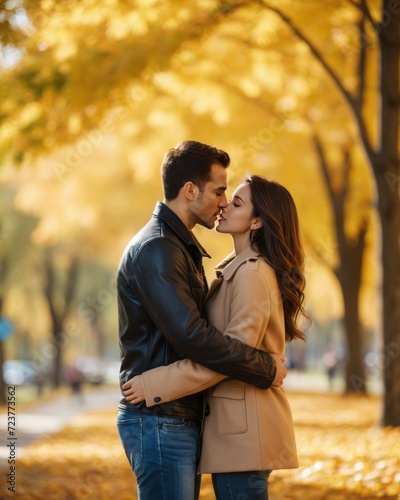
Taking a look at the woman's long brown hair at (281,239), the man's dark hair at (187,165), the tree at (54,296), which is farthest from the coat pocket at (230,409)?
the tree at (54,296)

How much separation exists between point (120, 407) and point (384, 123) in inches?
285

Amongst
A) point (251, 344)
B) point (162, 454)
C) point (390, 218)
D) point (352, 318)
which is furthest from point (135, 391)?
point (352, 318)

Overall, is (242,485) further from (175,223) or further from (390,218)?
(390,218)

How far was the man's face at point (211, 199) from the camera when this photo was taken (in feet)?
12.9

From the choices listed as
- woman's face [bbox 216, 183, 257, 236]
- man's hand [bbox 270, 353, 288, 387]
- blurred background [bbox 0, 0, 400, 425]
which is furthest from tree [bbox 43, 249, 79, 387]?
man's hand [bbox 270, 353, 288, 387]

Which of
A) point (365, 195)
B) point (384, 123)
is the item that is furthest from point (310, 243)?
point (384, 123)

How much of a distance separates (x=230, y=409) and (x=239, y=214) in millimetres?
950

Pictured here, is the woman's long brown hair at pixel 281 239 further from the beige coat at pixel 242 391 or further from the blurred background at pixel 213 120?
the blurred background at pixel 213 120

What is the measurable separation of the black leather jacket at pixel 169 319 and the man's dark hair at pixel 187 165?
0.13 meters

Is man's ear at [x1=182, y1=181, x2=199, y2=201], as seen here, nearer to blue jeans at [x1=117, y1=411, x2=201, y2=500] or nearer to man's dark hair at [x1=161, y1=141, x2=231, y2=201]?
man's dark hair at [x1=161, y1=141, x2=231, y2=201]

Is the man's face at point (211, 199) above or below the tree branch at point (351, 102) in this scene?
below

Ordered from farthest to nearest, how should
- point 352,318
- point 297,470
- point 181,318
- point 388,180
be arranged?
point 352,318, point 388,180, point 297,470, point 181,318

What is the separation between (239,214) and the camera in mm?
4031

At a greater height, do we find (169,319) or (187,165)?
(187,165)
